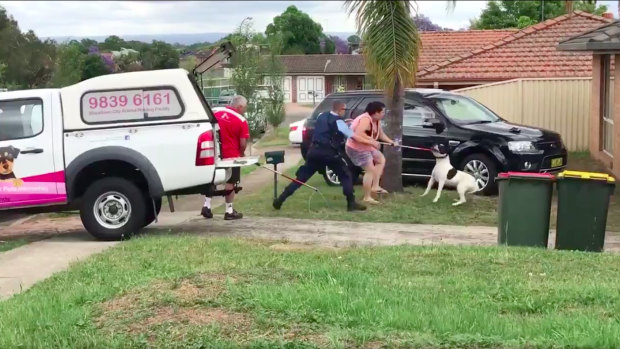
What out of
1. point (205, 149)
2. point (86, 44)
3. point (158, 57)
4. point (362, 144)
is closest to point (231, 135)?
point (205, 149)

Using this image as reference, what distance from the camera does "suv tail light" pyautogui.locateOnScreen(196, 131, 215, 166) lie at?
9.66 m

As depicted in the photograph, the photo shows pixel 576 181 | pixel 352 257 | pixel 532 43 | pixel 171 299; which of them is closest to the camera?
pixel 171 299

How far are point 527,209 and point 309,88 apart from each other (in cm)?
7119

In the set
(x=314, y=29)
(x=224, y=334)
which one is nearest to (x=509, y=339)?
(x=224, y=334)

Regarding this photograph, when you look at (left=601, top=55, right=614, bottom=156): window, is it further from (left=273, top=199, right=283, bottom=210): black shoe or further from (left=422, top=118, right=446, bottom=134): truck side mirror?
(left=273, top=199, right=283, bottom=210): black shoe

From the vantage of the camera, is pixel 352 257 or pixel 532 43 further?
pixel 532 43

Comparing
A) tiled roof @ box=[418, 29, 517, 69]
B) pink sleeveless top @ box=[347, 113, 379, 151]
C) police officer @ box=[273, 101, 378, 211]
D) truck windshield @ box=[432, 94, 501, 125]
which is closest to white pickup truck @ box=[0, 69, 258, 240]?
police officer @ box=[273, 101, 378, 211]

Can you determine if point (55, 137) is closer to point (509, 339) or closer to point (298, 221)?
point (298, 221)

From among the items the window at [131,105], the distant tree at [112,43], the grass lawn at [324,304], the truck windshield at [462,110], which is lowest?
the grass lawn at [324,304]

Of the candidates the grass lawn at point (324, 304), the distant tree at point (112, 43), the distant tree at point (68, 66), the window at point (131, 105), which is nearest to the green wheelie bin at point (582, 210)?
the grass lawn at point (324, 304)

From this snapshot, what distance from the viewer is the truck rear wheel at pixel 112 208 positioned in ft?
32.2

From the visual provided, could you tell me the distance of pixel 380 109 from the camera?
12.4m

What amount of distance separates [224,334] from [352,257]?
2962 millimetres

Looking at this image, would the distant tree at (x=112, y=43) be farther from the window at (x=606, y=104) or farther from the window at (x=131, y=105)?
the window at (x=131, y=105)
